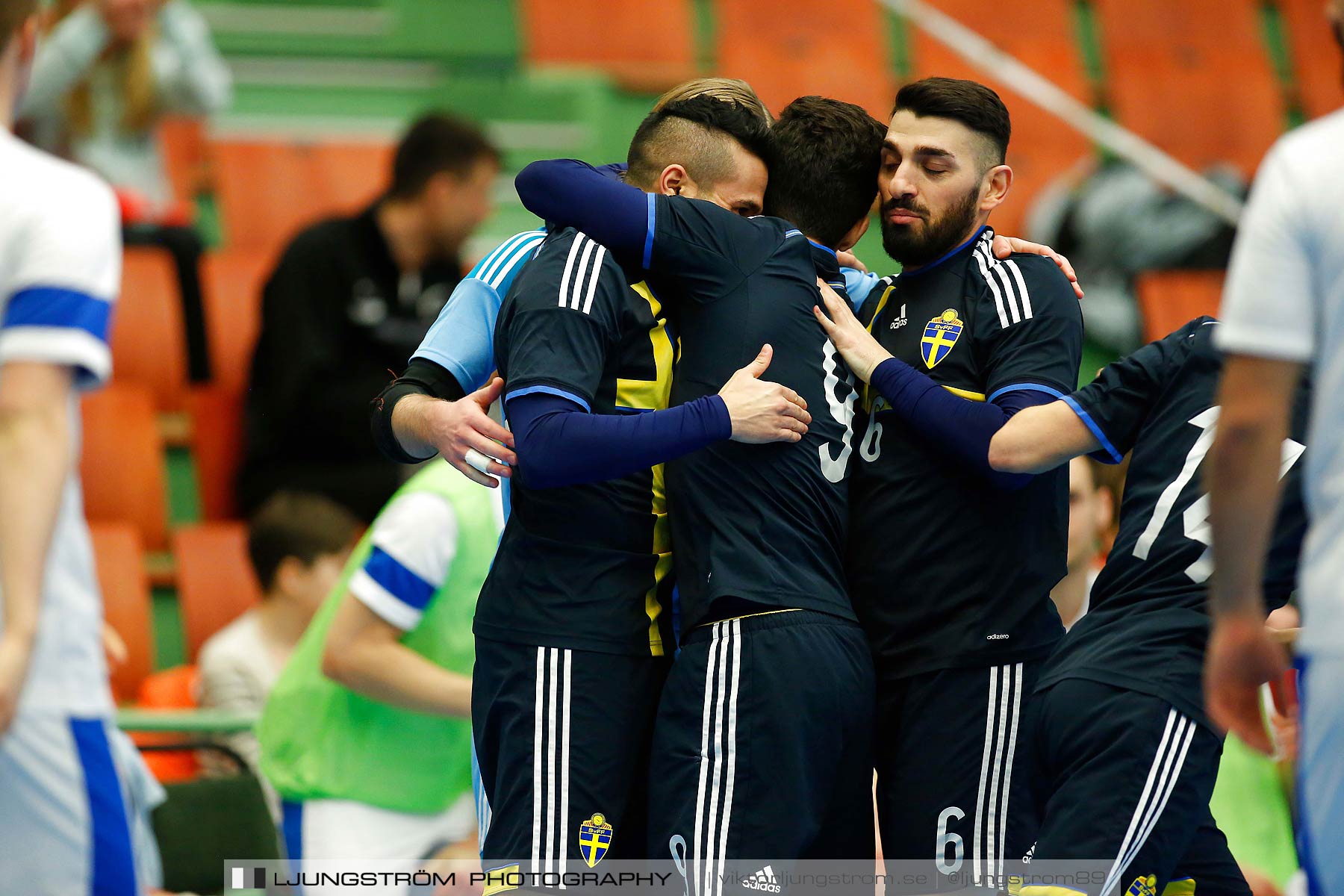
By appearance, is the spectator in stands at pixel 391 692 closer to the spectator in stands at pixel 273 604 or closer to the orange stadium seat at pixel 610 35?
the spectator in stands at pixel 273 604

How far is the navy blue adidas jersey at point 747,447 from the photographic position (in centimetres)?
355

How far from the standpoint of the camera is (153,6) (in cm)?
769

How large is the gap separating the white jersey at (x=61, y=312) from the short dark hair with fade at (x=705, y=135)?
4.99ft

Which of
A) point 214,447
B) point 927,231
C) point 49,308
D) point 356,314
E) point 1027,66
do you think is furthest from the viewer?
point 1027,66

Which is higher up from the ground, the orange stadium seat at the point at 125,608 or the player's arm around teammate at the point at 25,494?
the player's arm around teammate at the point at 25,494

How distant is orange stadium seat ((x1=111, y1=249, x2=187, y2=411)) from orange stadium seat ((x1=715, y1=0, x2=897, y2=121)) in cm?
387

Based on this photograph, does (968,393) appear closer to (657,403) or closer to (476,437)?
(657,403)

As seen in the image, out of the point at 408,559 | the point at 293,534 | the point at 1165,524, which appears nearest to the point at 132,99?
the point at 293,534

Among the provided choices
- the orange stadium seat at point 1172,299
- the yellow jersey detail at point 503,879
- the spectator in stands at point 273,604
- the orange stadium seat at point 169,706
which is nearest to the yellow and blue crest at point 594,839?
the yellow jersey detail at point 503,879

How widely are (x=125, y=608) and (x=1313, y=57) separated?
1008 centimetres

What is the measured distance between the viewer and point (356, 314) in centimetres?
754

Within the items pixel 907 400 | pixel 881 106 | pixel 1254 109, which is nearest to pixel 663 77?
pixel 881 106

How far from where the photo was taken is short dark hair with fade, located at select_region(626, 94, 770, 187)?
382 cm

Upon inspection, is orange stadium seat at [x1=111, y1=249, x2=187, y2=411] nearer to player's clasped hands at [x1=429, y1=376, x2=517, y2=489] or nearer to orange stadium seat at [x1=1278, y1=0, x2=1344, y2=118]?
player's clasped hands at [x1=429, y1=376, x2=517, y2=489]
